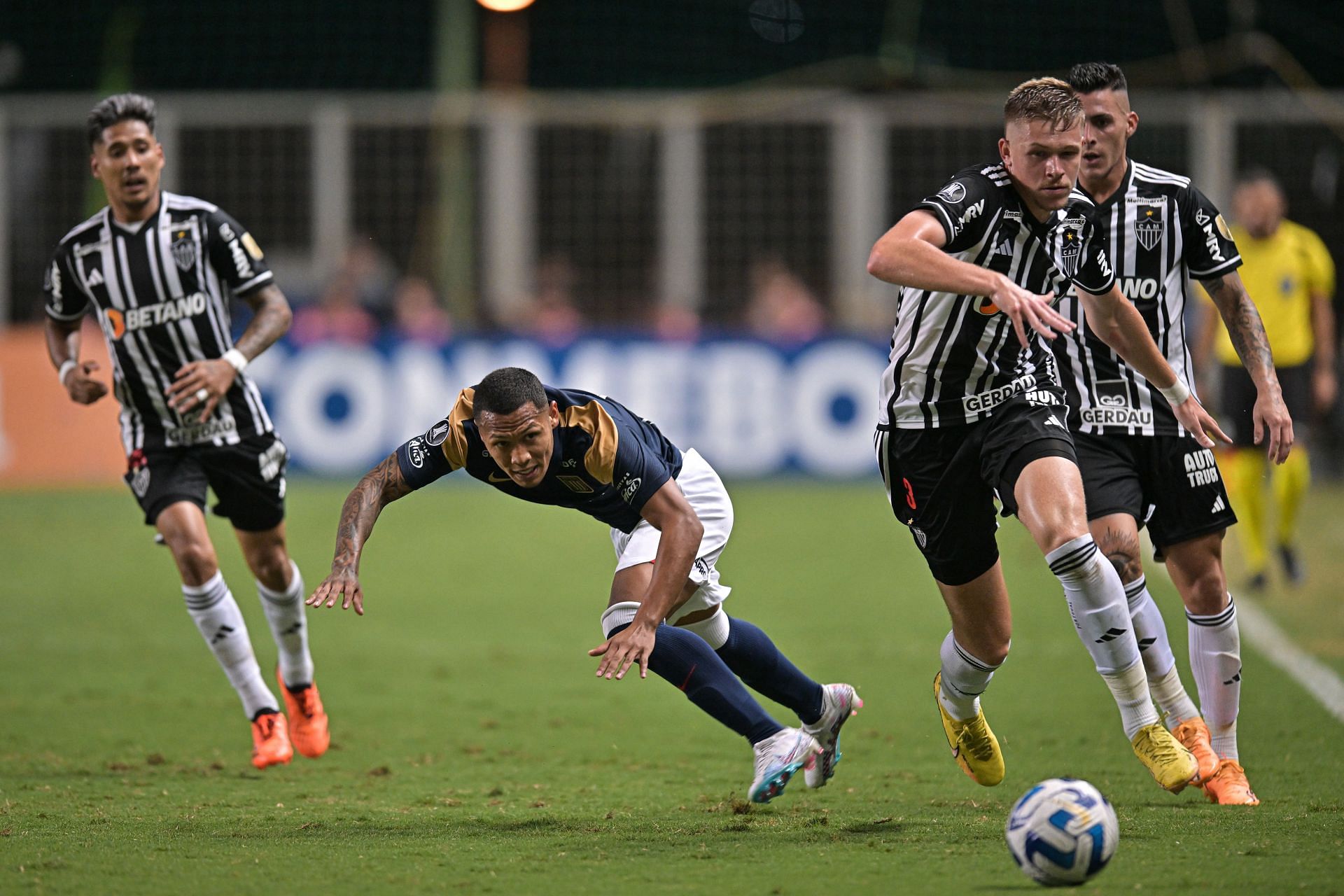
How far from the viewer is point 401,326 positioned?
17297 millimetres

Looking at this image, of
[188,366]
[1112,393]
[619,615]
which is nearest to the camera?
[619,615]

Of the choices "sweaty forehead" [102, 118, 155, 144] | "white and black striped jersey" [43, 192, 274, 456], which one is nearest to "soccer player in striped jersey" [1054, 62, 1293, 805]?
"white and black striped jersey" [43, 192, 274, 456]

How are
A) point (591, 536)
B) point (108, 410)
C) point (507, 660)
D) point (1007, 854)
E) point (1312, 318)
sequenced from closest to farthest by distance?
point (1007, 854)
point (507, 660)
point (1312, 318)
point (591, 536)
point (108, 410)

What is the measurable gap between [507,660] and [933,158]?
35.1ft

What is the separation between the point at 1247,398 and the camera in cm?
1045

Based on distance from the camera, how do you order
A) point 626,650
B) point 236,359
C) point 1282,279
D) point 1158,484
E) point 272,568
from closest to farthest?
point 626,650, point 1158,484, point 236,359, point 272,568, point 1282,279

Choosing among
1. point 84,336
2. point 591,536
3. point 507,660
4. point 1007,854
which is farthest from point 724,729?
point 84,336

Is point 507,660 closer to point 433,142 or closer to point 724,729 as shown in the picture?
point 724,729

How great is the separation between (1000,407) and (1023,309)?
816 mm

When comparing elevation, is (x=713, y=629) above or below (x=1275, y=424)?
below

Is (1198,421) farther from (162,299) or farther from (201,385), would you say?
(162,299)


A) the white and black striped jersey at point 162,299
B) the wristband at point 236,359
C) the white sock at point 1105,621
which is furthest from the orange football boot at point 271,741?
the white sock at point 1105,621

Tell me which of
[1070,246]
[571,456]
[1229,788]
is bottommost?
[1229,788]

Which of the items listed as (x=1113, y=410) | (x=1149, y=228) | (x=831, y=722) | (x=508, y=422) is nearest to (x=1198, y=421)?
(x=1113, y=410)
